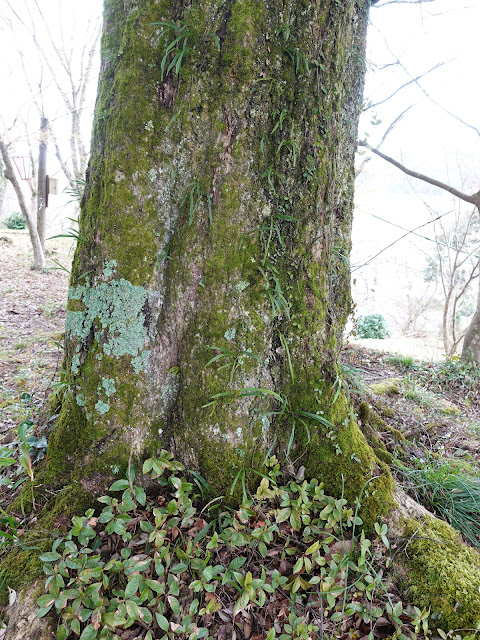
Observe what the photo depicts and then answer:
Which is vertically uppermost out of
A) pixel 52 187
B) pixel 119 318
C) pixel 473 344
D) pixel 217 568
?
pixel 52 187

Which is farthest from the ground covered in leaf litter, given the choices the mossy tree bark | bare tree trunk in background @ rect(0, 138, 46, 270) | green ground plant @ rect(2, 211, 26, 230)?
green ground plant @ rect(2, 211, 26, 230)

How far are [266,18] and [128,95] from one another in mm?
677

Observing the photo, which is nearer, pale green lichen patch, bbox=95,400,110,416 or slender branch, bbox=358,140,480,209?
pale green lichen patch, bbox=95,400,110,416

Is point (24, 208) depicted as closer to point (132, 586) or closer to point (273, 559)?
point (132, 586)

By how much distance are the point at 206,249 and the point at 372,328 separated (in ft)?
30.3

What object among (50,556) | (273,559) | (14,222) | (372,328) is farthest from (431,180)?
(14,222)

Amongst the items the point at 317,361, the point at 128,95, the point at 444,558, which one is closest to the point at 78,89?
the point at 128,95

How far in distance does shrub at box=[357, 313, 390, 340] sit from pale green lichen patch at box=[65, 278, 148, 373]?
29.7 ft

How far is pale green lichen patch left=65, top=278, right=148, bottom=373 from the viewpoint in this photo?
1646mm

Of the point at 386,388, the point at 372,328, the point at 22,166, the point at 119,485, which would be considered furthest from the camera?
the point at 372,328

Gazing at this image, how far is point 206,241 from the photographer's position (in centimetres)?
165

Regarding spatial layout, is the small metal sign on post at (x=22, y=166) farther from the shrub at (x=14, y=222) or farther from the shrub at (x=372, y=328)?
the shrub at (x=372, y=328)

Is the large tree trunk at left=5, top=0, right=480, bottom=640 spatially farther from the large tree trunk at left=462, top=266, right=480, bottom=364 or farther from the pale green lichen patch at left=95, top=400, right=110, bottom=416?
the large tree trunk at left=462, top=266, right=480, bottom=364

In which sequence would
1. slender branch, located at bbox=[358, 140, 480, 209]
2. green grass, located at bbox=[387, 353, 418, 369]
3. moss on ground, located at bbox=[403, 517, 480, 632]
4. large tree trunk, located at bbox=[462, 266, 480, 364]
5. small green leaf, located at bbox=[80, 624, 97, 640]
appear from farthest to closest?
large tree trunk, located at bbox=[462, 266, 480, 364] → green grass, located at bbox=[387, 353, 418, 369] → slender branch, located at bbox=[358, 140, 480, 209] → moss on ground, located at bbox=[403, 517, 480, 632] → small green leaf, located at bbox=[80, 624, 97, 640]
